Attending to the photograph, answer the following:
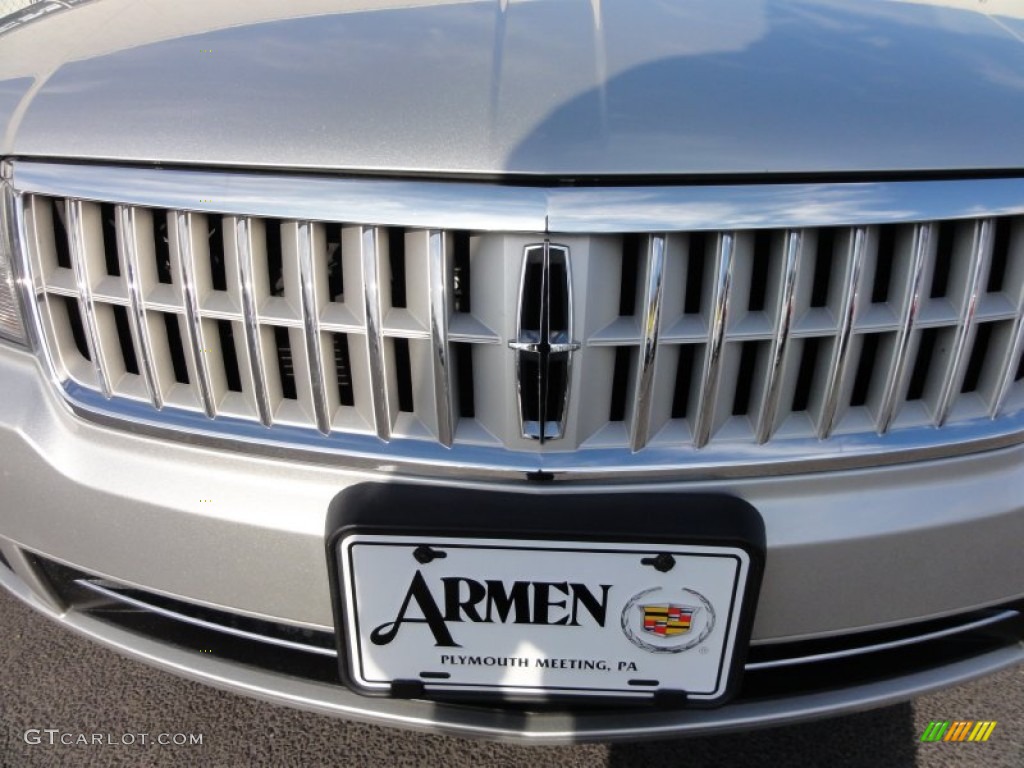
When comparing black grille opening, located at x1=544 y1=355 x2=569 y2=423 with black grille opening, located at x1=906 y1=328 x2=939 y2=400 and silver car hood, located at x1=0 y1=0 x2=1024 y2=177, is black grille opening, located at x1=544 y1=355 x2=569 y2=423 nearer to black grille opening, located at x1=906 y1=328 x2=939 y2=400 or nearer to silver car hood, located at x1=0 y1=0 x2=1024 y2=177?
silver car hood, located at x1=0 y1=0 x2=1024 y2=177

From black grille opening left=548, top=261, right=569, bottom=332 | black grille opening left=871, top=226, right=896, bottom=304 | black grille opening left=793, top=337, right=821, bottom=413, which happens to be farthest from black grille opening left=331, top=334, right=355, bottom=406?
black grille opening left=871, top=226, right=896, bottom=304

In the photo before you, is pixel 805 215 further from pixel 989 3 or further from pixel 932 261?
pixel 989 3

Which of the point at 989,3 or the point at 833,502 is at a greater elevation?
the point at 989,3

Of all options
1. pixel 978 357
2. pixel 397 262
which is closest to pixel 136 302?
pixel 397 262

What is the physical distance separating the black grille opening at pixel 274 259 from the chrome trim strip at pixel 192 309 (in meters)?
0.11

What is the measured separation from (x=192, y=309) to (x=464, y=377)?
1.40 ft

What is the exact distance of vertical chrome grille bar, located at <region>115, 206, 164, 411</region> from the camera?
1317 millimetres

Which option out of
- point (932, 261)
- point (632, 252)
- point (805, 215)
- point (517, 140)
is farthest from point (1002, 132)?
point (517, 140)

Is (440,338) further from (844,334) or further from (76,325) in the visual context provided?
(76,325)

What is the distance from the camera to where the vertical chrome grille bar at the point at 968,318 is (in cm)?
126

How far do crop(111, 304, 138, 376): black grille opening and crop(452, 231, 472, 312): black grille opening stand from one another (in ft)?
1.84

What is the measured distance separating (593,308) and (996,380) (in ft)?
2.22

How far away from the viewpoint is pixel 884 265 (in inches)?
50.9

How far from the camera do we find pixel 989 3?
1.74 meters
